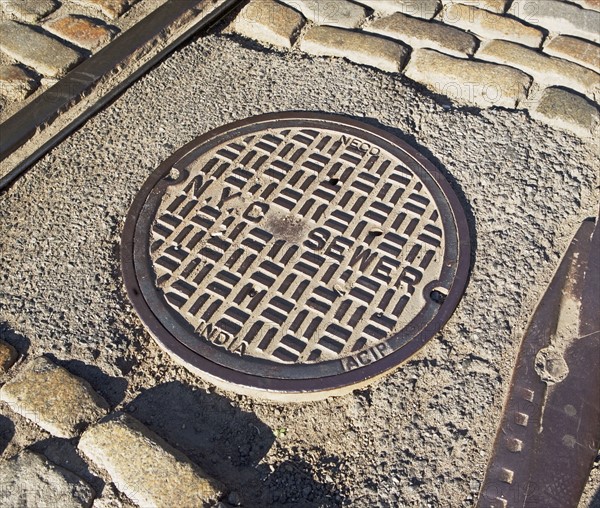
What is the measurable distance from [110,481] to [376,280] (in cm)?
108

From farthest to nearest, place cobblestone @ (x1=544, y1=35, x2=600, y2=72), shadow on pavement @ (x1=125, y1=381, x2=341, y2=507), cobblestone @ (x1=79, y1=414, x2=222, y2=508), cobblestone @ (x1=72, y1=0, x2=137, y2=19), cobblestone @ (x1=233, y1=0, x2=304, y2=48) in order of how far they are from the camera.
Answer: cobblestone @ (x1=72, y1=0, x2=137, y2=19) < cobblestone @ (x1=233, y1=0, x2=304, y2=48) < cobblestone @ (x1=544, y1=35, x2=600, y2=72) < shadow on pavement @ (x1=125, y1=381, x2=341, y2=507) < cobblestone @ (x1=79, y1=414, x2=222, y2=508)

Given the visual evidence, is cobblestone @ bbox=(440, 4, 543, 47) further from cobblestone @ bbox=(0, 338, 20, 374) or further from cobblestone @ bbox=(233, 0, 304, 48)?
cobblestone @ bbox=(0, 338, 20, 374)

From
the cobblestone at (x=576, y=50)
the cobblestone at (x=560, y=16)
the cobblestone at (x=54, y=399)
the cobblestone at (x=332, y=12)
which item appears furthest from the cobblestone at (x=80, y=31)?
the cobblestone at (x=576, y=50)

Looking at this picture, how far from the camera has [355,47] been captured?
334cm

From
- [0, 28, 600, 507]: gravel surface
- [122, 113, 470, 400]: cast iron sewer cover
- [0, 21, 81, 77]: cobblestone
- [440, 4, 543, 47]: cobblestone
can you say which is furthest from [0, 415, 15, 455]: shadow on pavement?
[440, 4, 543, 47]: cobblestone

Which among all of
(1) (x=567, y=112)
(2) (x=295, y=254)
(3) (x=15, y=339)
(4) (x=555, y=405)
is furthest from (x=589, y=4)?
(3) (x=15, y=339)

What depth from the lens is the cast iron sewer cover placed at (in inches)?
92.2

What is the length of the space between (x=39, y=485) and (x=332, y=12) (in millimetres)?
2539

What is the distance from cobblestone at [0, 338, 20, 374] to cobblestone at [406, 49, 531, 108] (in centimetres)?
203

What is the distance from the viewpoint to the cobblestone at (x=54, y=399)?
2.22 metres

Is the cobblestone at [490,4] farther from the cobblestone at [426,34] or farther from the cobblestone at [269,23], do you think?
the cobblestone at [269,23]

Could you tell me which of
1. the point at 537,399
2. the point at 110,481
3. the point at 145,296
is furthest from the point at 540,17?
the point at 110,481

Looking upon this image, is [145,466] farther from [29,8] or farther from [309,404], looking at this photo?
[29,8]

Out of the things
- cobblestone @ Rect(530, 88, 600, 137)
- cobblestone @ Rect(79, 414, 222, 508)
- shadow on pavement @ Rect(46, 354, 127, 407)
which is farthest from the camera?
cobblestone @ Rect(530, 88, 600, 137)
